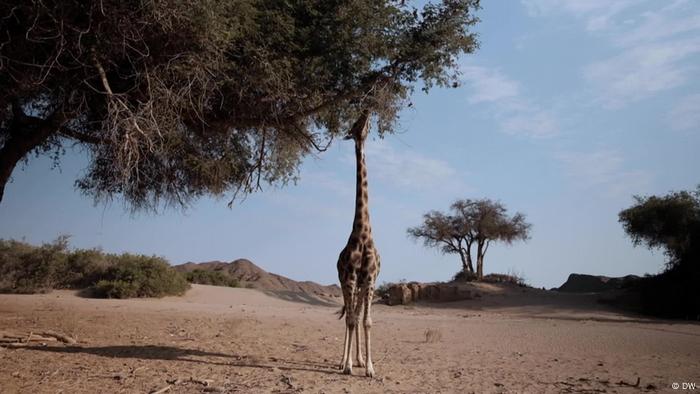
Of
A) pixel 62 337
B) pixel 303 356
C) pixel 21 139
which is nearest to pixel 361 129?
pixel 303 356

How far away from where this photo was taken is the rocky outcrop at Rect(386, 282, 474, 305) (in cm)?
3033

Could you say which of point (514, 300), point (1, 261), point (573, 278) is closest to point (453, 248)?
point (573, 278)

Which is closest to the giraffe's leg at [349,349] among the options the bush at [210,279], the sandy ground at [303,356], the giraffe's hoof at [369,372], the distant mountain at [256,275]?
the sandy ground at [303,356]

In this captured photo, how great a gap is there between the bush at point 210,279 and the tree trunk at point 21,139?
2346 cm

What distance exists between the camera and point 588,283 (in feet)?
137

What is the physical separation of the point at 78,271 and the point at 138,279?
13.3 feet

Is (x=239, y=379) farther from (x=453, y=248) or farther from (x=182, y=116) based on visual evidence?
(x=453, y=248)

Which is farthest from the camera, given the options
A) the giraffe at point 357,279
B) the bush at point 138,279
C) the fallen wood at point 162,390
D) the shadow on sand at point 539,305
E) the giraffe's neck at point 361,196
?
the shadow on sand at point 539,305

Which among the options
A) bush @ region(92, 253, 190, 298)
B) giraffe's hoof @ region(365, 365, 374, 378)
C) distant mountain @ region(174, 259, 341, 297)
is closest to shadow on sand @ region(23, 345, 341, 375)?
giraffe's hoof @ region(365, 365, 374, 378)

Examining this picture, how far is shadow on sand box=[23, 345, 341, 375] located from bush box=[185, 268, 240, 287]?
24.1 meters

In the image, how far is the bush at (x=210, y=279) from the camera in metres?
34.6

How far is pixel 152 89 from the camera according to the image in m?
9.50

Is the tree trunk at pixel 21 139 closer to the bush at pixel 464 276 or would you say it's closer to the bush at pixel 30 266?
the bush at pixel 30 266

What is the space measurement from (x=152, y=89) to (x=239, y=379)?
198 inches
